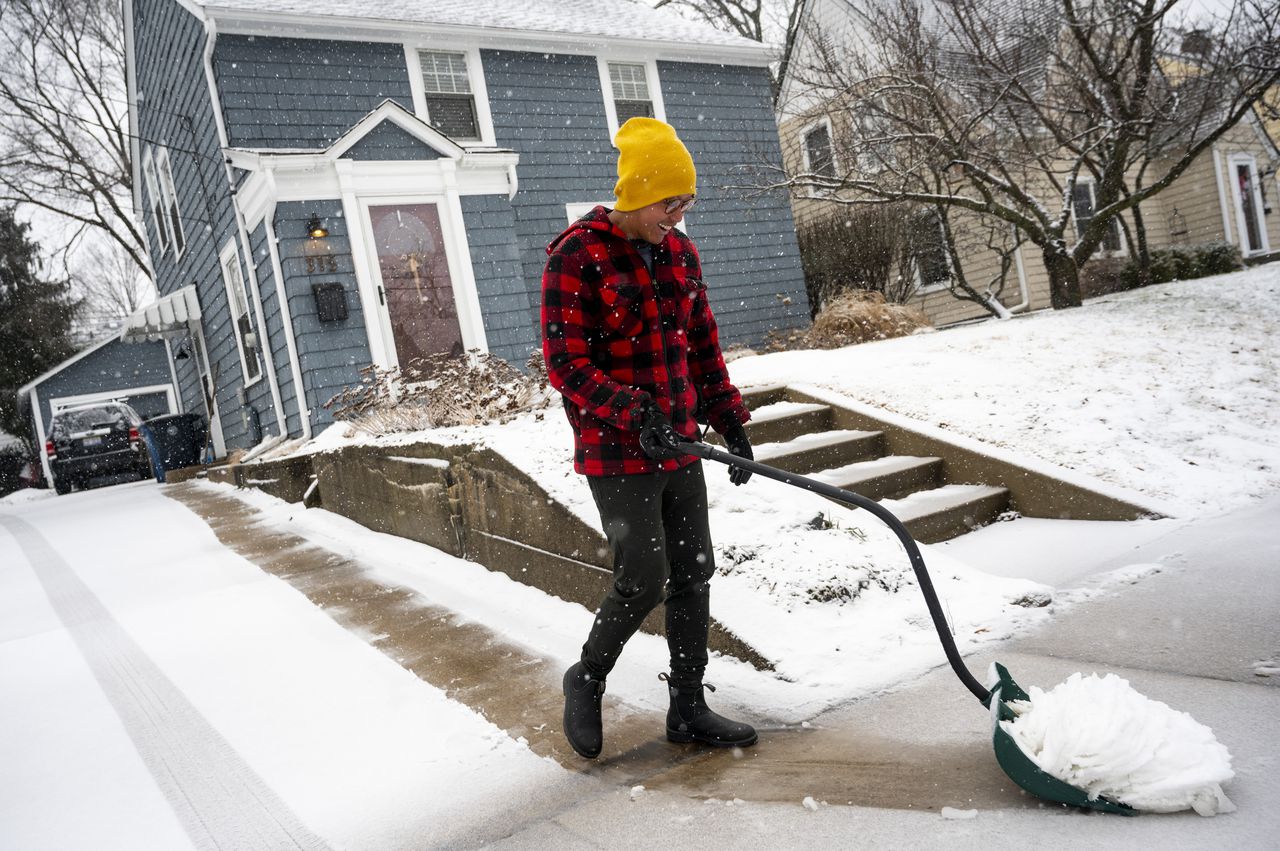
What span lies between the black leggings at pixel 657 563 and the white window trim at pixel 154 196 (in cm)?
1495

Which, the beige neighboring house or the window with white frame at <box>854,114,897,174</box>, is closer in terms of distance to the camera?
the window with white frame at <box>854,114,897,174</box>

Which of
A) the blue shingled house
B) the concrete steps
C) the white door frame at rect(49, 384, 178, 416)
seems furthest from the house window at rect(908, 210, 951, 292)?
the white door frame at rect(49, 384, 178, 416)

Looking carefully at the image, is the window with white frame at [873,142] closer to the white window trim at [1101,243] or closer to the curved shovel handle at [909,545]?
the white window trim at [1101,243]

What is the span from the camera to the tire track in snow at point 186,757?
2.30 metres

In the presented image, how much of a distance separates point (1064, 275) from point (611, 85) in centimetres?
706

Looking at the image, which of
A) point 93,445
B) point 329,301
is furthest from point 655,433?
point 93,445

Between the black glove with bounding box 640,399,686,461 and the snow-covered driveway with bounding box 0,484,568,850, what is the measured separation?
993mm

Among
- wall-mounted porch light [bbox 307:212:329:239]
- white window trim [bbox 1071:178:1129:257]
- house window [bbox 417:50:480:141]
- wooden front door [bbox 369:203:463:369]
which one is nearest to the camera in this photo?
wall-mounted porch light [bbox 307:212:329:239]

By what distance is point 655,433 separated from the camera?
2.28 meters

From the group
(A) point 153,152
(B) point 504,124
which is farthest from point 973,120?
(A) point 153,152

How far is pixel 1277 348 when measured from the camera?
268 inches

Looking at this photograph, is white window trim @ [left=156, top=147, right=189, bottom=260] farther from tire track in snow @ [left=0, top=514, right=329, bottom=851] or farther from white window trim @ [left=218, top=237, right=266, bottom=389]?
tire track in snow @ [left=0, top=514, right=329, bottom=851]

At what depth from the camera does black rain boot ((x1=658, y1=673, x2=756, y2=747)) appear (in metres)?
2.51

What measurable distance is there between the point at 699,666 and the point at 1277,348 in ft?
21.5
